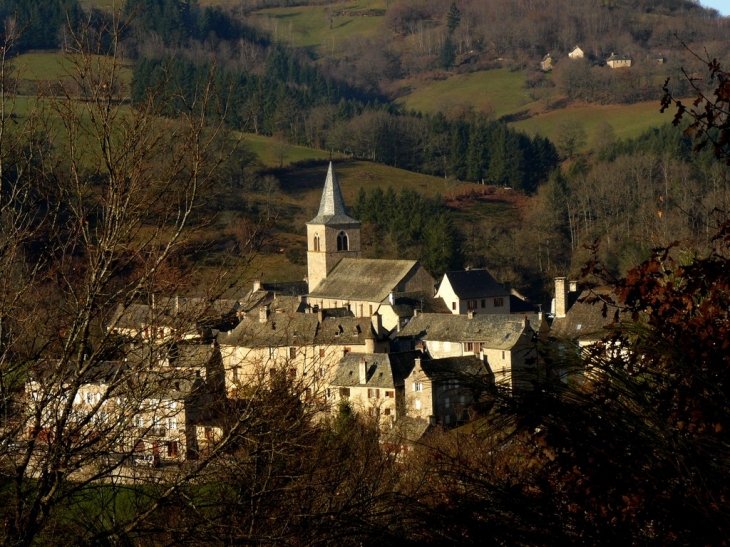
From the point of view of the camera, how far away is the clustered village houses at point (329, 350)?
771 cm

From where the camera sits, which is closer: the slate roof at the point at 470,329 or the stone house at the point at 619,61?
the slate roof at the point at 470,329

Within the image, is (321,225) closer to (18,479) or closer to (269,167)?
(269,167)

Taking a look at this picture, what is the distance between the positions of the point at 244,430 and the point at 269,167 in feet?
275

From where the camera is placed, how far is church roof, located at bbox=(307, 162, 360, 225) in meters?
64.6

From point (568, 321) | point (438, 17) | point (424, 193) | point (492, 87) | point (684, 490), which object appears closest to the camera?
point (684, 490)

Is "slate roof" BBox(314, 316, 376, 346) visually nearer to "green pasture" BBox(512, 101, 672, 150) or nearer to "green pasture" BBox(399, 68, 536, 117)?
"green pasture" BBox(512, 101, 672, 150)

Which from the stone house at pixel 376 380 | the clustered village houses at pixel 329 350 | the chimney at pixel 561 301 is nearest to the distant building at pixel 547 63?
the clustered village houses at pixel 329 350

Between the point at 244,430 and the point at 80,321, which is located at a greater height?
the point at 80,321

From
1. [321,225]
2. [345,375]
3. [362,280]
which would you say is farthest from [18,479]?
[321,225]

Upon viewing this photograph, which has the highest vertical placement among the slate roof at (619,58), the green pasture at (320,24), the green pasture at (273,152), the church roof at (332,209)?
the green pasture at (320,24)

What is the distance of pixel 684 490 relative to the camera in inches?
179

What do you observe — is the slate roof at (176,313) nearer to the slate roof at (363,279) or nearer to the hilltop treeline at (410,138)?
the slate roof at (363,279)

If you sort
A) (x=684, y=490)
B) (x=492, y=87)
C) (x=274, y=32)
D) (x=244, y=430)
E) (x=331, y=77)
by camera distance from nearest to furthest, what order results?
(x=684, y=490)
(x=244, y=430)
(x=492, y=87)
(x=331, y=77)
(x=274, y=32)

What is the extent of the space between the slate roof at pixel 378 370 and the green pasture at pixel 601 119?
71.1m
